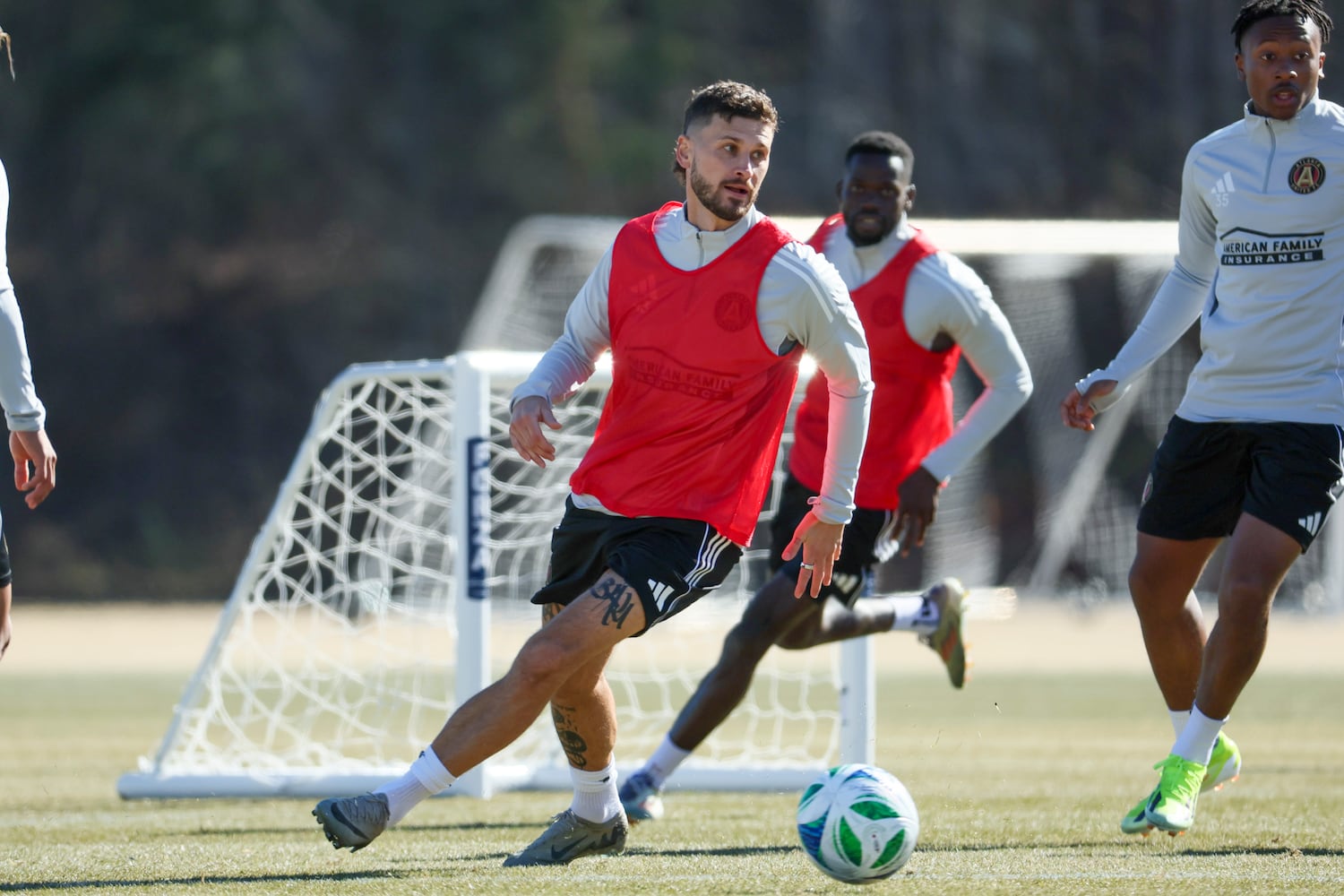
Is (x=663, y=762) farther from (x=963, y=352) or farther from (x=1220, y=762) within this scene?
(x=1220, y=762)

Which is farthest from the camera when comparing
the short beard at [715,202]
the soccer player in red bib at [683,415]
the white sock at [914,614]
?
the white sock at [914,614]

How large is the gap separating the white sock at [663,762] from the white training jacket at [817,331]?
156cm

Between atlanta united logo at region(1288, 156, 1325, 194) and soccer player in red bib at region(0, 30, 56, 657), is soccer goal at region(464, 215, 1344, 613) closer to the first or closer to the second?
atlanta united logo at region(1288, 156, 1325, 194)

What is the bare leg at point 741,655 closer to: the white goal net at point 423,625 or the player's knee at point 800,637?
the player's knee at point 800,637

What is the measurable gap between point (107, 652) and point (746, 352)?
14.0 m

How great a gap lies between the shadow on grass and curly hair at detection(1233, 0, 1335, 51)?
10.3 feet

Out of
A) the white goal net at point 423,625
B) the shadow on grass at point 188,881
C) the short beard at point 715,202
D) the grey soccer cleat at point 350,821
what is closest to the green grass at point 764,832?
the shadow on grass at point 188,881

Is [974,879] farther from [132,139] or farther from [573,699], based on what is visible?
[132,139]

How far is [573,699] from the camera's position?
15.4 feet

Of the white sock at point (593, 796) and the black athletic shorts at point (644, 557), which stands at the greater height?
the black athletic shorts at point (644, 557)

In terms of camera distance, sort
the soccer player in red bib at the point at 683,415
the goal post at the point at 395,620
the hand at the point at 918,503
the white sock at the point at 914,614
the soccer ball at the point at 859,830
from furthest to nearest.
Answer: the goal post at the point at 395,620, the white sock at the point at 914,614, the hand at the point at 918,503, the soccer player in red bib at the point at 683,415, the soccer ball at the point at 859,830

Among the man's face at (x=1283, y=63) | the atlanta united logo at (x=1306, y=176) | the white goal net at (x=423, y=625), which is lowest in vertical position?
the white goal net at (x=423, y=625)

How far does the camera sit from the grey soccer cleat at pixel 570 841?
185 inches

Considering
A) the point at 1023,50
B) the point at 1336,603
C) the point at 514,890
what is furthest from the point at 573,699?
the point at 1023,50
